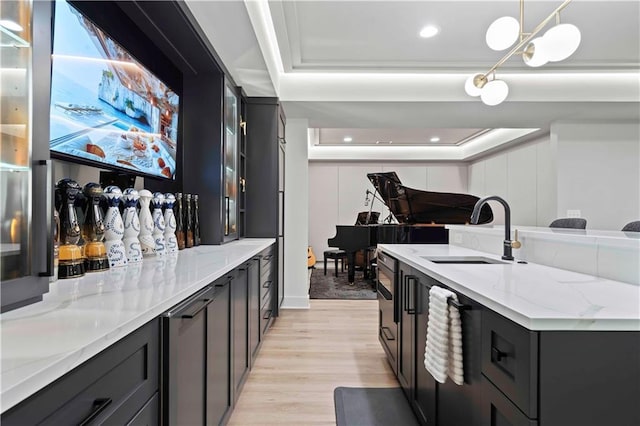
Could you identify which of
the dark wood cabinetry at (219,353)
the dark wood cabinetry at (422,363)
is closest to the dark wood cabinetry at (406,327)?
the dark wood cabinetry at (422,363)

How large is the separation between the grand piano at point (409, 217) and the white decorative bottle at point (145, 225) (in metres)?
3.77

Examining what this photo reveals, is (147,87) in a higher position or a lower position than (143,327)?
higher

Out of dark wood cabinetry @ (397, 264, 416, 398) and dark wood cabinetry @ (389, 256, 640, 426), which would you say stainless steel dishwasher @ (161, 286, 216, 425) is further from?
dark wood cabinetry @ (397, 264, 416, 398)

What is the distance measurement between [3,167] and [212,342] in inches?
36.0

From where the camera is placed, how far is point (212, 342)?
1.35 meters

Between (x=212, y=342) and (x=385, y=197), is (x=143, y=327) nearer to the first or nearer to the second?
(x=212, y=342)

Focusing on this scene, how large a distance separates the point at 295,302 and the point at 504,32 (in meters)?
3.27

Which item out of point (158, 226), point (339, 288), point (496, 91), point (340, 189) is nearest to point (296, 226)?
point (339, 288)

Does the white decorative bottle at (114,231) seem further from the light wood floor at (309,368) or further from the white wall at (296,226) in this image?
the white wall at (296,226)

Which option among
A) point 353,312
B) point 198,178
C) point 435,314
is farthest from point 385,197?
point 435,314

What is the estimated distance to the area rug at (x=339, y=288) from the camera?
459 centimetres

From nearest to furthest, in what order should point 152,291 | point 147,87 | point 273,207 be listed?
point 152,291 < point 147,87 < point 273,207

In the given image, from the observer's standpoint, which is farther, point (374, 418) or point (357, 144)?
point (357, 144)

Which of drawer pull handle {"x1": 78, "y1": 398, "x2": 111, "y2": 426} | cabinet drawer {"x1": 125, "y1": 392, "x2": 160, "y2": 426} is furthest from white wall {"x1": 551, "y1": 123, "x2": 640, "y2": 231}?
drawer pull handle {"x1": 78, "y1": 398, "x2": 111, "y2": 426}
